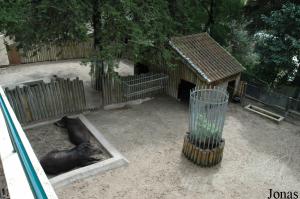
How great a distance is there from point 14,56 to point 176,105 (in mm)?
12236

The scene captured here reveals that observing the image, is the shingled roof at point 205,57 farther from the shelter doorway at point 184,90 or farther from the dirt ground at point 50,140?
the dirt ground at point 50,140

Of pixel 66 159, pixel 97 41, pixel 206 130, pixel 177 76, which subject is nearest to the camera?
pixel 66 159

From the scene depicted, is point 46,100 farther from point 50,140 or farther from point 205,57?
point 205,57

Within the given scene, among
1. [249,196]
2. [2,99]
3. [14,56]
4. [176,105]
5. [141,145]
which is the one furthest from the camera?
[14,56]

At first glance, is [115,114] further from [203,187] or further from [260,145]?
[260,145]

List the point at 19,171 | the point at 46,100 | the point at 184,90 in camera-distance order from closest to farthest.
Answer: the point at 19,171 < the point at 46,100 < the point at 184,90

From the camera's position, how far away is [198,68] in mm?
12211

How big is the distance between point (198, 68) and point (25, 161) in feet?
35.7

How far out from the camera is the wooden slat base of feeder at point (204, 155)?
29.1 ft

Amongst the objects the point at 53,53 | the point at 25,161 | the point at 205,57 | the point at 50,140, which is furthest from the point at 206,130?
the point at 53,53

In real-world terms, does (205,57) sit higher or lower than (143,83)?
higher

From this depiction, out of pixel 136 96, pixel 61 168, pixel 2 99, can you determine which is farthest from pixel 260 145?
pixel 2 99

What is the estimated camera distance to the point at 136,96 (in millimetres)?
13445

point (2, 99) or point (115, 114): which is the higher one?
point (2, 99)
